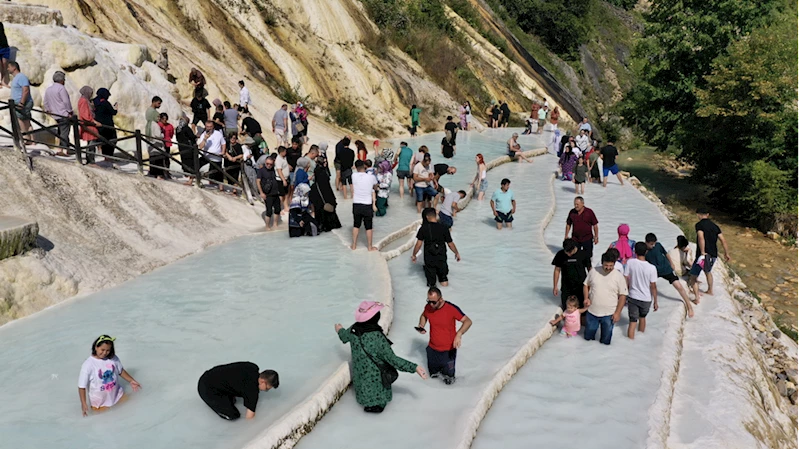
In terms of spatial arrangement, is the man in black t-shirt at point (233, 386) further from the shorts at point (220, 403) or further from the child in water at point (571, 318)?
the child in water at point (571, 318)

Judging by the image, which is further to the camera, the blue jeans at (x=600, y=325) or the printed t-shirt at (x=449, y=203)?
the printed t-shirt at (x=449, y=203)

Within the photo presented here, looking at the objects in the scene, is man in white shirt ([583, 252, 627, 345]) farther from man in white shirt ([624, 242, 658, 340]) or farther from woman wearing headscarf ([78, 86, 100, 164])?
woman wearing headscarf ([78, 86, 100, 164])

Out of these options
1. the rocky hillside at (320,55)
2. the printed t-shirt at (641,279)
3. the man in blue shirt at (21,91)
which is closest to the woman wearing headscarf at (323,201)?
the man in blue shirt at (21,91)

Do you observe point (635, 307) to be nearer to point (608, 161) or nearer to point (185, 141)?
point (185, 141)

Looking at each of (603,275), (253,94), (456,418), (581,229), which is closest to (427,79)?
(253,94)

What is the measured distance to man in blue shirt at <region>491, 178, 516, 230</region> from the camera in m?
12.8

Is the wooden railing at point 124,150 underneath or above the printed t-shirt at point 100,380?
above

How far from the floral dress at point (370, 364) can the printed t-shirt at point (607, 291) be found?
316cm

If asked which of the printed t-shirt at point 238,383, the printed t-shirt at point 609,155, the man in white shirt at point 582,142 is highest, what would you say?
the man in white shirt at point 582,142

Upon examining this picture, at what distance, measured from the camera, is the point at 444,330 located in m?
6.68

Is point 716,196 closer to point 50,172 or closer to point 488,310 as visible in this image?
point 488,310

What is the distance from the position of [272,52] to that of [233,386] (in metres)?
19.4

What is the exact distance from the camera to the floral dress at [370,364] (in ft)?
19.8

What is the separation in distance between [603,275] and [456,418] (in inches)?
119
